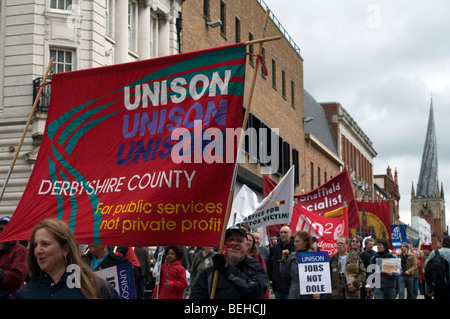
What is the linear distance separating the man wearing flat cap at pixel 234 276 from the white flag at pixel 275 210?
4.72 meters

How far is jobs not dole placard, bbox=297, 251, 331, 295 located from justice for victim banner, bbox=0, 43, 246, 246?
466 cm

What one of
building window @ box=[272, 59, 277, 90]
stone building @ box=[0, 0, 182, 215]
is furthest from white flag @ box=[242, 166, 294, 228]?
building window @ box=[272, 59, 277, 90]

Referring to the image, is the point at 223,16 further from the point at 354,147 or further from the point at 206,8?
the point at 354,147

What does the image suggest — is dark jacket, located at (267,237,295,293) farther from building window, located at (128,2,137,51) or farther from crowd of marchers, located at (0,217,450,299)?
building window, located at (128,2,137,51)

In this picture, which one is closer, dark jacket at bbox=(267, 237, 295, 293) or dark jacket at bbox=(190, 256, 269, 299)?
Result: dark jacket at bbox=(190, 256, 269, 299)

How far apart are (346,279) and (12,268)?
6015 millimetres

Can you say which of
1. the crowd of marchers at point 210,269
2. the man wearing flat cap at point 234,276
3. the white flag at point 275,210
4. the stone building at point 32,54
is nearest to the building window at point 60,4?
the stone building at point 32,54

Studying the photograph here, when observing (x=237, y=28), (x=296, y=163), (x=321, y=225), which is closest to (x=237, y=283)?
(x=321, y=225)

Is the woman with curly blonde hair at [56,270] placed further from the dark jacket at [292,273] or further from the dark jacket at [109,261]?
the dark jacket at [292,273]

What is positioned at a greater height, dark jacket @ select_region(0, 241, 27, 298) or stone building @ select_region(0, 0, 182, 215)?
stone building @ select_region(0, 0, 182, 215)

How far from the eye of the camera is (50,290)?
14.3ft

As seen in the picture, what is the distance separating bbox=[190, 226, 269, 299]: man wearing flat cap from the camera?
20.3 ft

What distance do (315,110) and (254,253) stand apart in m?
51.2
